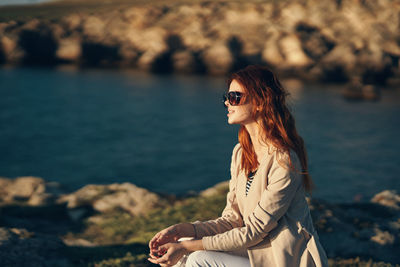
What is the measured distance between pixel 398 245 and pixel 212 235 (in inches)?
209

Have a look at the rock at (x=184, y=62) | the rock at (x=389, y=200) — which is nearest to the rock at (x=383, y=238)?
the rock at (x=389, y=200)

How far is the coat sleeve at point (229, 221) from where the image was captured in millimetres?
4375

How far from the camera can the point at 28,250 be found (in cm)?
686

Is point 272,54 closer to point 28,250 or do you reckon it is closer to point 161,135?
point 161,135

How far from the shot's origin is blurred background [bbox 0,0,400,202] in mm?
30578

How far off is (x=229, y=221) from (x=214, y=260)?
598 millimetres

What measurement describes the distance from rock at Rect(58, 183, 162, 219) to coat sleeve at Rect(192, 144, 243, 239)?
7.31m

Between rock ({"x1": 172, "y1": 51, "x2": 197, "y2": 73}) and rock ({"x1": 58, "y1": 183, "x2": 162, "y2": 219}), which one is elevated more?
rock ({"x1": 172, "y1": 51, "x2": 197, "y2": 73})

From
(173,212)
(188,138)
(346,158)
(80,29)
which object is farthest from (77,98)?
(173,212)

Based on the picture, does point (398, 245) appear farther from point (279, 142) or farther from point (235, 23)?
point (235, 23)

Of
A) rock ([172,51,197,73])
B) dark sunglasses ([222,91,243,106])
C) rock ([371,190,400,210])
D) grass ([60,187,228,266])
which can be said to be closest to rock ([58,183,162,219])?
grass ([60,187,228,266])

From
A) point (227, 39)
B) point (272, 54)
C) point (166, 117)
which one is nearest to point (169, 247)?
point (166, 117)

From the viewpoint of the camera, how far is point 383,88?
50.7 meters

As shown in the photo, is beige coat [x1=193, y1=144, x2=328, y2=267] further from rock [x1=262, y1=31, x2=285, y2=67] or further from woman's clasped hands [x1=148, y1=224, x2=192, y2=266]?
rock [x1=262, y1=31, x2=285, y2=67]
